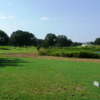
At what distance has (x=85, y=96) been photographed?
6.19m

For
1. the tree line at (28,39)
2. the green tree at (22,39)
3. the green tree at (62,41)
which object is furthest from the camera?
the green tree at (22,39)

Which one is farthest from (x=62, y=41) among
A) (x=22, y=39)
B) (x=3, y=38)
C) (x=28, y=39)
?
(x=3, y=38)

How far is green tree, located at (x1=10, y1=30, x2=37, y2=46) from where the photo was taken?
91250 millimetres

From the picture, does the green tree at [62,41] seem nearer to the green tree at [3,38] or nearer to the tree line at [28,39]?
the tree line at [28,39]

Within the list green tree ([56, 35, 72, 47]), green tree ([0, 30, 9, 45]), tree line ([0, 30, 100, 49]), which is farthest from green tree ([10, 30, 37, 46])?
green tree ([56, 35, 72, 47])

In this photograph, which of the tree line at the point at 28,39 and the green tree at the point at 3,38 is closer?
the tree line at the point at 28,39

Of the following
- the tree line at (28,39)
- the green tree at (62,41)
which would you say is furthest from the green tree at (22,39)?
the green tree at (62,41)

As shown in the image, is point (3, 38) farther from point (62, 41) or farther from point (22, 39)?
point (62, 41)

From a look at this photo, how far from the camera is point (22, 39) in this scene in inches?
3688

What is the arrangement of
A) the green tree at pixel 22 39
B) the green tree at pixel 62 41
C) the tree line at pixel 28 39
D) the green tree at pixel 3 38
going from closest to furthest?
the tree line at pixel 28 39, the green tree at pixel 62 41, the green tree at pixel 3 38, the green tree at pixel 22 39

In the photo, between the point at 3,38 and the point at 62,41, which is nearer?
the point at 62,41

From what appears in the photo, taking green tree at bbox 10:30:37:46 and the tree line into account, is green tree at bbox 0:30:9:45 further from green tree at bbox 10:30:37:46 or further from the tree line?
green tree at bbox 10:30:37:46

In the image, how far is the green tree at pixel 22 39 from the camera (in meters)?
91.2

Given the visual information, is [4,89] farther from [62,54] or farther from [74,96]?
[62,54]
